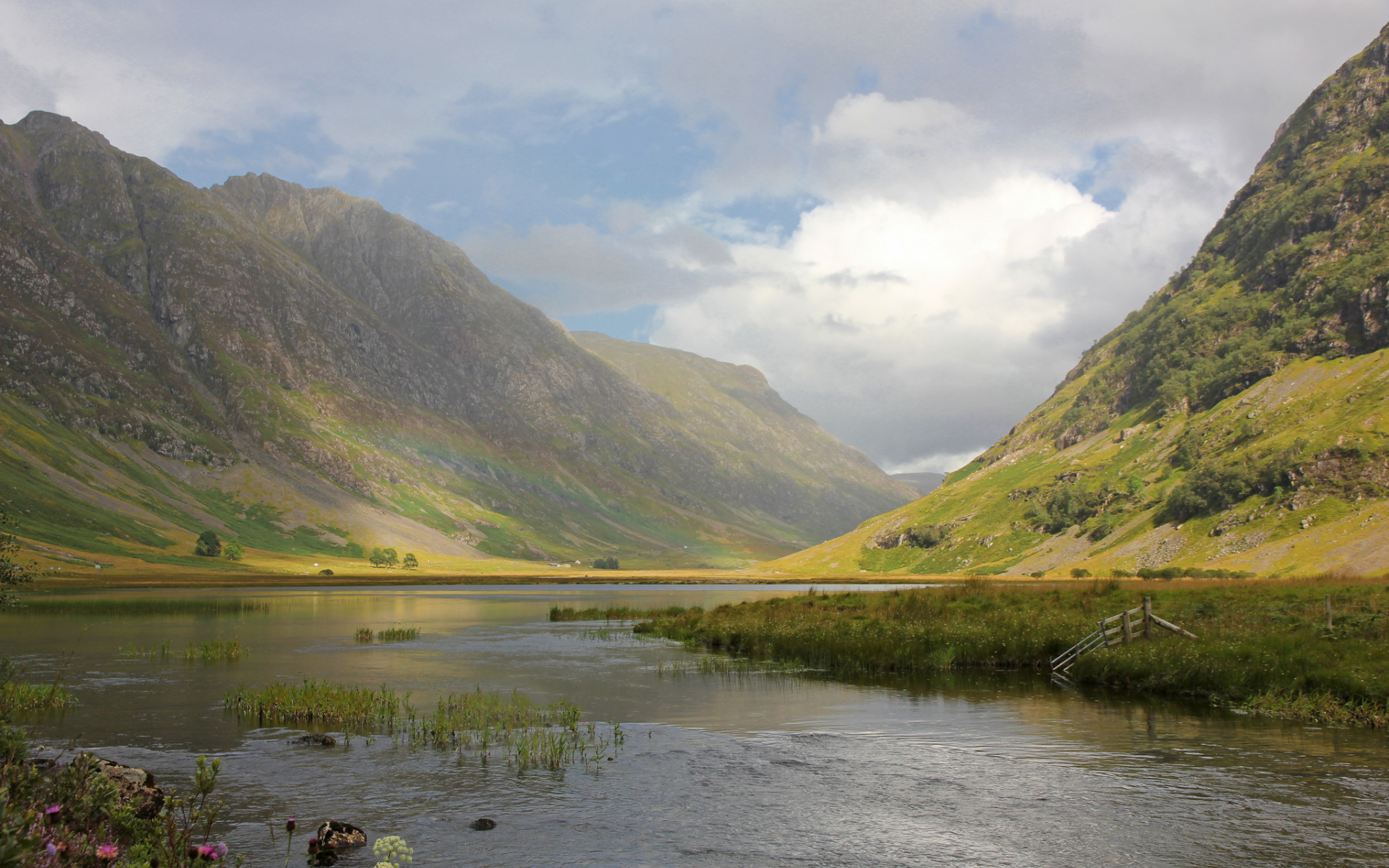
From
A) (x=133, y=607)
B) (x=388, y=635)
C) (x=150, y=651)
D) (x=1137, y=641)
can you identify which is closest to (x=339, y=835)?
(x=1137, y=641)

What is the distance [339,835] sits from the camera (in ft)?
56.4

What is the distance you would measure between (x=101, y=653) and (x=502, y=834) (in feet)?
151

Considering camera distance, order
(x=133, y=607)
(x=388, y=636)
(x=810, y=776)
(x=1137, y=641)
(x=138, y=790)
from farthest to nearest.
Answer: (x=133, y=607) → (x=388, y=636) → (x=1137, y=641) → (x=810, y=776) → (x=138, y=790)

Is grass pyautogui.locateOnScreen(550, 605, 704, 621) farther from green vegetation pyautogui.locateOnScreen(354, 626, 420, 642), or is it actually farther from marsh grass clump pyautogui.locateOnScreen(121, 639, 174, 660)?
marsh grass clump pyautogui.locateOnScreen(121, 639, 174, 660)

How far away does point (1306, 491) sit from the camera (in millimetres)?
158375

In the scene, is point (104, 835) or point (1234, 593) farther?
point (1234, 593)

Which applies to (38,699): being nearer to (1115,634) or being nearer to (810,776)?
(810,776)

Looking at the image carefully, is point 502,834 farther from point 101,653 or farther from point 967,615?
point 101,653

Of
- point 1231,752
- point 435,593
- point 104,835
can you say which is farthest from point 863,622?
point 435,593

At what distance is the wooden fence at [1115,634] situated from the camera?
38.9 meters

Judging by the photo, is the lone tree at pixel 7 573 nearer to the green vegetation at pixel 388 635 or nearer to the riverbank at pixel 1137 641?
the green vegetation at pixel 388 635

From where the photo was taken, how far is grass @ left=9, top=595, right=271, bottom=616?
87.1 metres

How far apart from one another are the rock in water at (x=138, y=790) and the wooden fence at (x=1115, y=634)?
120 feet

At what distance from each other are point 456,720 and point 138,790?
14.7m
